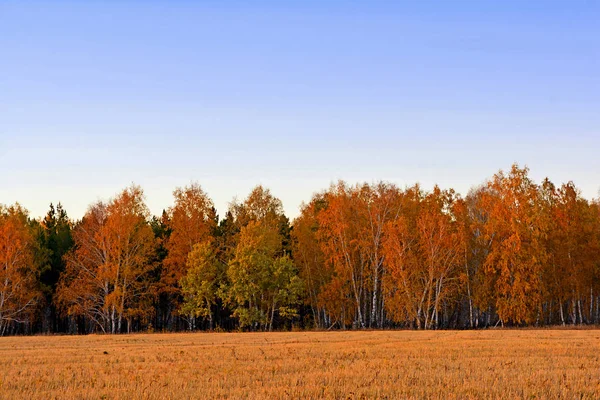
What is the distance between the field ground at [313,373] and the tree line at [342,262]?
32066 mm

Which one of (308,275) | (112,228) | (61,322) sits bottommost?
(61,322)

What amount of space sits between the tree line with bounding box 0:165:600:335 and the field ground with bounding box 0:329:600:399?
105ft

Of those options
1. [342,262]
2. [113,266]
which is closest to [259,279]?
[342,262]

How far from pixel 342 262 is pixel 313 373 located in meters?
48.4

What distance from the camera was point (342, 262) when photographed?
6938 centimetres

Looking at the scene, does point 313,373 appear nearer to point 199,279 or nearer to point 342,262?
point 199,279

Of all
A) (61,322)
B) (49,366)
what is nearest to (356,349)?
(49,366)

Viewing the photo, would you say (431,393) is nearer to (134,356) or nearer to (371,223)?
(134,356)

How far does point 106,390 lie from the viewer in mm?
17766

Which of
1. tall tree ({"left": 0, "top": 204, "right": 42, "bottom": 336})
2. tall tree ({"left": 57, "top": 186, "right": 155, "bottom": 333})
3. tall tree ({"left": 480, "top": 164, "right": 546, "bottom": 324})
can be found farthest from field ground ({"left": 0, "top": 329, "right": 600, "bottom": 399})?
tall tree ({"left": 0, "top": 204, "right": 42, "bottom": 336})

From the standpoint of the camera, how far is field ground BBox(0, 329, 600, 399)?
55.9ft

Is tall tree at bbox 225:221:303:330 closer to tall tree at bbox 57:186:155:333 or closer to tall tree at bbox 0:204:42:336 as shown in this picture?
tall tree at bbox 57:186:155:333

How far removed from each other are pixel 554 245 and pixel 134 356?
49152mm

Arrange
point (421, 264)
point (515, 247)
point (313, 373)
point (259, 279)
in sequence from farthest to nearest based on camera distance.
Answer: point (259, 279) → point (421, 264) → point (515, 247) → point (313, 373)
